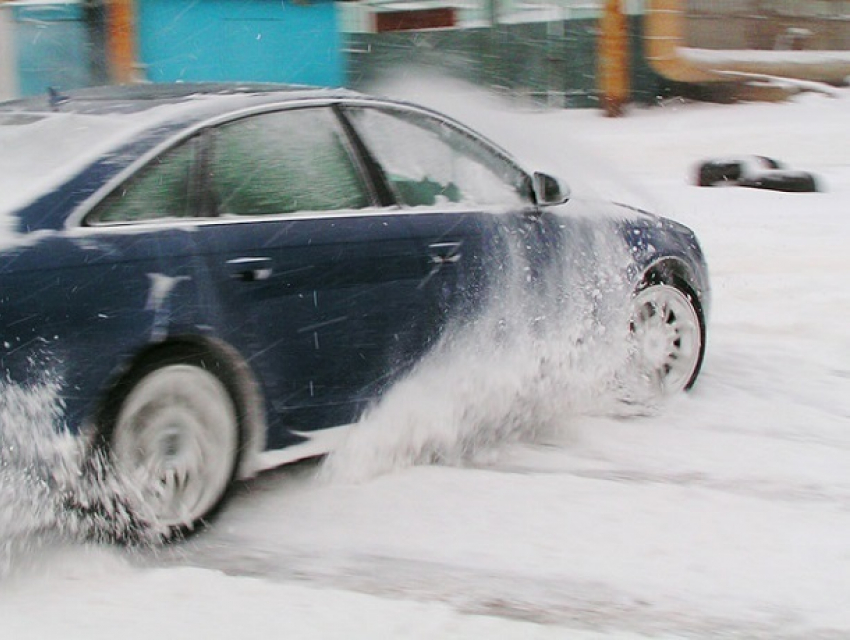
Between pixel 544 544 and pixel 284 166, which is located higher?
pixel 284 166

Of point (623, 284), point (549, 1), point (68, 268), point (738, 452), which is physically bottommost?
point (738, 452)

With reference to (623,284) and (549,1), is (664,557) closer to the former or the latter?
(623,284)

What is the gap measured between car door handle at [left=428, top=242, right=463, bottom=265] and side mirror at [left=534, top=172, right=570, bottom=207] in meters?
0.55

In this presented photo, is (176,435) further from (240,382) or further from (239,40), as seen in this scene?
(239,40)

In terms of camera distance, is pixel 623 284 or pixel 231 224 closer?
pixel 231 224

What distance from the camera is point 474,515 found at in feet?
15.1

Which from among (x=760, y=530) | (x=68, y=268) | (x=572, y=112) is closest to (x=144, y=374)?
(x=68, y=268)

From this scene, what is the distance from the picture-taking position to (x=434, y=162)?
5.23 meters

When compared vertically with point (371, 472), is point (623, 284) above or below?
above

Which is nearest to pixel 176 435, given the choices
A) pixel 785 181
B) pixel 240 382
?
pixel 240 382

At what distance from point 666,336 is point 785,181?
6549 mm

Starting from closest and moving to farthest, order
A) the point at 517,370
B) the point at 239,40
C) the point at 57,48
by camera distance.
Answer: the point at 517,370
the point at 57,48
the point at 239,40

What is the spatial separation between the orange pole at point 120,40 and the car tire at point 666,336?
1374 cm

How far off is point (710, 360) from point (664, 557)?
289 centimetres
